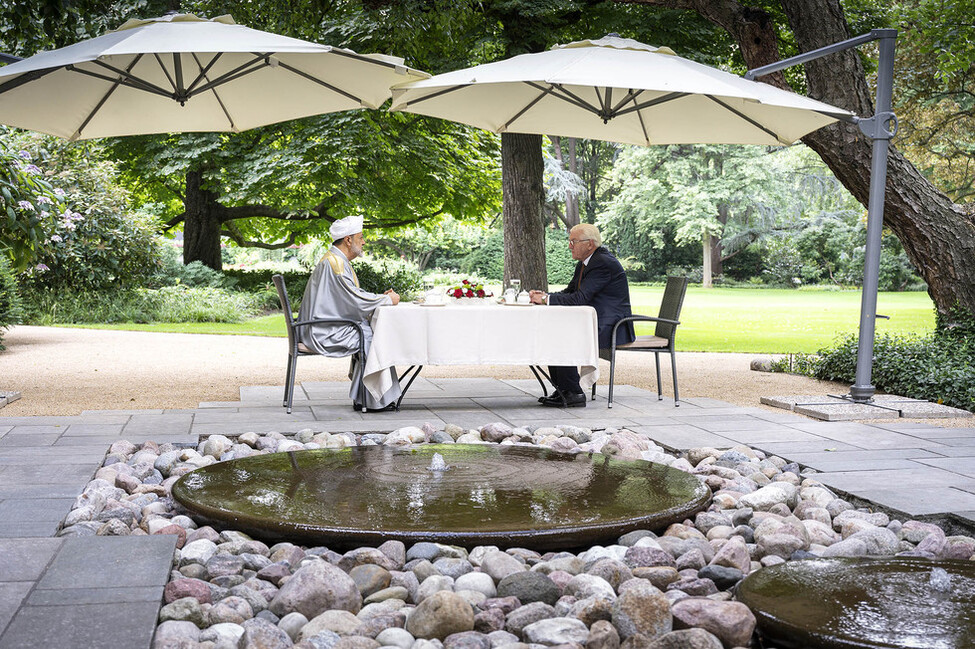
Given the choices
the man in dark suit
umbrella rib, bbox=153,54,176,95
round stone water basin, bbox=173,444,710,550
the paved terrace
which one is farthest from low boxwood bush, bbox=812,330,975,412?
umbrella rib, bbox=153,54,176,95

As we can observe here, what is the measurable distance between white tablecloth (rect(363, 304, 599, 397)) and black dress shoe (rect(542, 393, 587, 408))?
25 centimetres

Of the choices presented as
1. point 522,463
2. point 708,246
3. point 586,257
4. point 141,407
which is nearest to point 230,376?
point 141,407

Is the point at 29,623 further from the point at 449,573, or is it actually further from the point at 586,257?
the point at 586,257

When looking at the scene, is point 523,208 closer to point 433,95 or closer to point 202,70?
point 433,95

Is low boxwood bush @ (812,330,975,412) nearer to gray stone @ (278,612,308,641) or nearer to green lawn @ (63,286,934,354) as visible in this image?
green lawn @ (63,286,934,354)

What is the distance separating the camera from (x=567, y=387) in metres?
7.04

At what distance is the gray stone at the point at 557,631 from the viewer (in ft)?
8.39

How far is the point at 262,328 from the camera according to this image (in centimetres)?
1672

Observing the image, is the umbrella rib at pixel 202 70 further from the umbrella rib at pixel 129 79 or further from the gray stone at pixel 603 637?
the gray stone at pixel 603 637

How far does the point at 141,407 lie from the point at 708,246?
33.6 metres

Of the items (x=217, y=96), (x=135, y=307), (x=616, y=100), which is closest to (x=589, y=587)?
(x=616, y=100)

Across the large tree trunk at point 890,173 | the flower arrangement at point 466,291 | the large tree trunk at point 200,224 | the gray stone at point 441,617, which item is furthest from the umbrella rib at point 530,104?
the large tree trunk at point 200,224

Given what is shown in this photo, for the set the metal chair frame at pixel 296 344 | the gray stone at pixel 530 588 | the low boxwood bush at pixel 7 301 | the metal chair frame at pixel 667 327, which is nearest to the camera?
the gray stone at pixel 530 588

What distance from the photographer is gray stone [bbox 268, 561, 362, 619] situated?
9.21 feet
